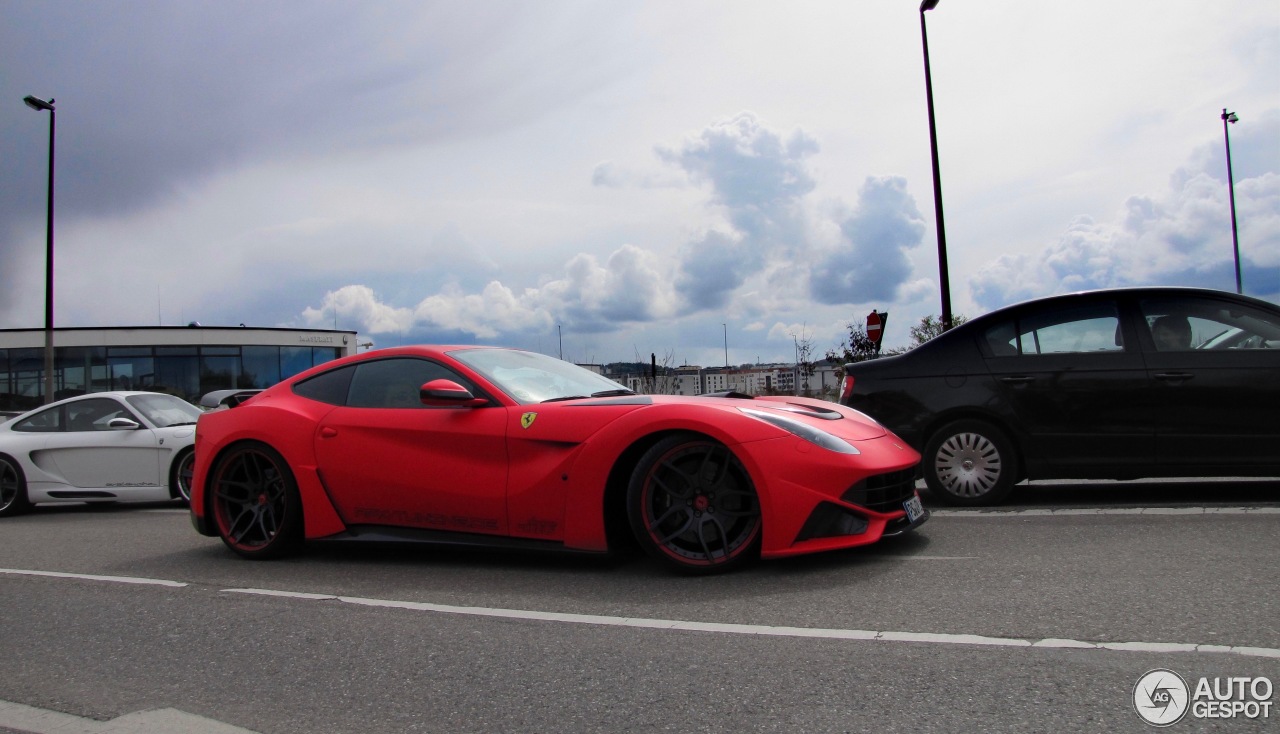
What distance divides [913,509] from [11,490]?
946cm

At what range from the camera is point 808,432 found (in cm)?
488

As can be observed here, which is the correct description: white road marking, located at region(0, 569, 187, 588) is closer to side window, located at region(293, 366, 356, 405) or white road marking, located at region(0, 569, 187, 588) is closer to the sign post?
side window, located at region(293, 366, 356, 405)

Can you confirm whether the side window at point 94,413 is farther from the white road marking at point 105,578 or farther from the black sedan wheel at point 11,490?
the white road marking at point 105,578

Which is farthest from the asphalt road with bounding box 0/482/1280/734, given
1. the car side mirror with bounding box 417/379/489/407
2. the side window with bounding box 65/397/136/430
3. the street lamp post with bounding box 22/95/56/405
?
the street lamp post with bounding box 22/95/56/405

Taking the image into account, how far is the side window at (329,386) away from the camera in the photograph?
6.11 metres

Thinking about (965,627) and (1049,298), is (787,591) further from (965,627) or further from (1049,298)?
(1049,298)

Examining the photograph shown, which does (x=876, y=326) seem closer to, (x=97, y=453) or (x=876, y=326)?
(x=876, y=326)

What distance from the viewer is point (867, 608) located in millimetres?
4098

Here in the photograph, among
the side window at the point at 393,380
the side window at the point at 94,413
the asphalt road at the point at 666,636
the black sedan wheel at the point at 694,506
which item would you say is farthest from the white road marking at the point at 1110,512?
the side window at the point at 94,413

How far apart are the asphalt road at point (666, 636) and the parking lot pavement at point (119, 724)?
12mm

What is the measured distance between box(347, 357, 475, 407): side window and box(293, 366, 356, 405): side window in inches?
2.1

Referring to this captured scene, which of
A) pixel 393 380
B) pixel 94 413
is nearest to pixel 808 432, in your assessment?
pixel 393 380

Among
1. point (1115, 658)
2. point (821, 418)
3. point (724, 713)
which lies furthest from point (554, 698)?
point (821, 418)

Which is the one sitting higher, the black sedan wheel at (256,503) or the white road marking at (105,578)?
the black sedan wheel at (256,503)
